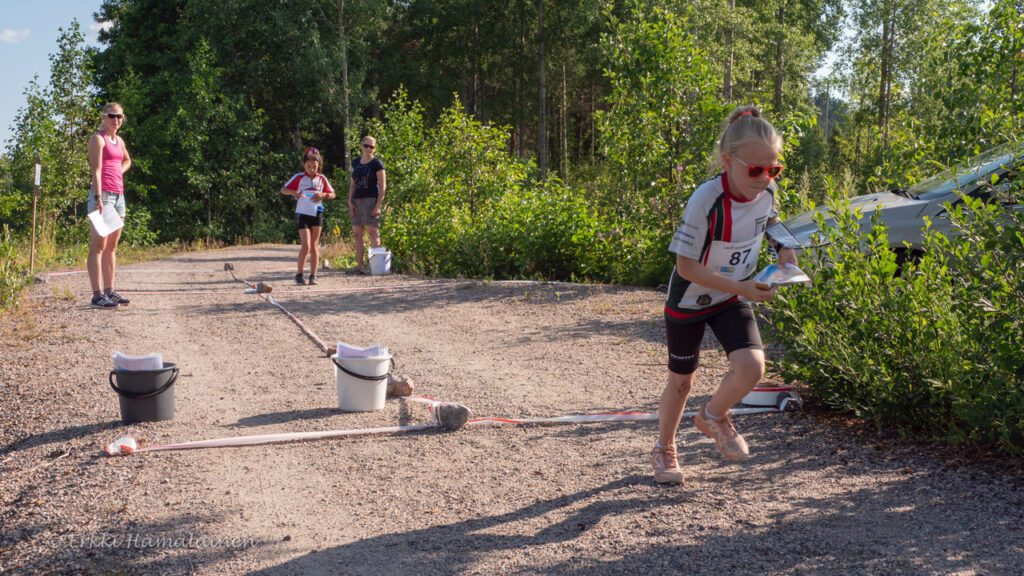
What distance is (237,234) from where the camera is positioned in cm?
3569

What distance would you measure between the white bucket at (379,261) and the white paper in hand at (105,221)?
4.79 metres

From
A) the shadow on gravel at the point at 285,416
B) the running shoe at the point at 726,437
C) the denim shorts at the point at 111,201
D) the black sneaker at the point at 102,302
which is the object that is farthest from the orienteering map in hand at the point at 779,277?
the black sneaker at the point at 102,302

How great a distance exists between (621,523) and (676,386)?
724 mm

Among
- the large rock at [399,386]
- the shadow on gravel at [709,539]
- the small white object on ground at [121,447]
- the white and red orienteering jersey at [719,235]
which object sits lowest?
the shadow on gravel at [709,539]

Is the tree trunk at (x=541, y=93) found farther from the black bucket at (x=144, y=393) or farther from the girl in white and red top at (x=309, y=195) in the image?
the black bucket at (x=144, y=393)

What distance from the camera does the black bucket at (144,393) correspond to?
16.2 ft

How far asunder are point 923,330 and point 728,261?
1.63 metres

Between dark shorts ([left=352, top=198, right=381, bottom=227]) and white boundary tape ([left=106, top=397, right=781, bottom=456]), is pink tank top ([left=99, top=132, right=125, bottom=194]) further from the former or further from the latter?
white boundary tape ([left=106, top=397, right=781, bottom=456])

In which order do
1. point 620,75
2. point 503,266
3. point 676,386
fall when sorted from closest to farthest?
point 676,386 → point 620,75 → point 503,266

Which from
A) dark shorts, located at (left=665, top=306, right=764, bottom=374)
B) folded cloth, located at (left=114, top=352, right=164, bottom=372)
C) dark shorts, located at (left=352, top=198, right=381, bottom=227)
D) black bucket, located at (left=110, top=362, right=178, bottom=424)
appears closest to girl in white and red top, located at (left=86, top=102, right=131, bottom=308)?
dark shorts, located at (left=352, top=198, right=381, bottom=227)

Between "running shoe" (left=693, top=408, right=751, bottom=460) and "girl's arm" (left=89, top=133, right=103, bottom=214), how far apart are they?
7676 millimetres

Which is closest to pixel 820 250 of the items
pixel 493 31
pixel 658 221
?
pixel 658 221

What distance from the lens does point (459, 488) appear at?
4.02 m

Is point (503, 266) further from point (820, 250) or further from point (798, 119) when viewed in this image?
point (820, 250)
